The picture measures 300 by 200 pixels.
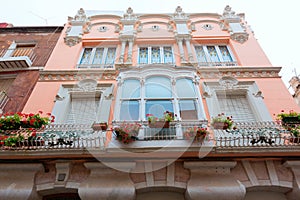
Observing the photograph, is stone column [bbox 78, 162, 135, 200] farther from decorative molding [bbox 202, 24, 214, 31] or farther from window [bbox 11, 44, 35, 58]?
decorative molding [bbox 202, 24, 214, 31]

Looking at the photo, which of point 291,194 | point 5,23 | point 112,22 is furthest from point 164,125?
point 5,23

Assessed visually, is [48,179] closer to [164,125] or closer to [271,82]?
[164,125]

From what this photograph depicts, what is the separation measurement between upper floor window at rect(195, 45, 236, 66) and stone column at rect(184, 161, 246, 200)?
18.6 feet

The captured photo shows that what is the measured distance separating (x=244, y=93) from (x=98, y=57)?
7.73 metres

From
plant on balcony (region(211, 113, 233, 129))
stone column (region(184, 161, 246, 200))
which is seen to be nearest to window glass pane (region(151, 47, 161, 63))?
plant on balcony (region(211, 113, 233, 129))

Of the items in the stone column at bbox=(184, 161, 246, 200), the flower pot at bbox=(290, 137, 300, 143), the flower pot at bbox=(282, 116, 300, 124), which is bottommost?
the stone column at bbox=(184, 161, 246, 200)

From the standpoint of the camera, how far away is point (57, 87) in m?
9.56

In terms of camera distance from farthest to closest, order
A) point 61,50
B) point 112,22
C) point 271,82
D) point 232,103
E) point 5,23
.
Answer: point 5,23 < point 112,22 < point 61,50 < point 271,82 < point 232,103

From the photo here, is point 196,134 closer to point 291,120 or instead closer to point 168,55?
point 291,120

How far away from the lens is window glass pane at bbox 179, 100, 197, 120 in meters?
7.75

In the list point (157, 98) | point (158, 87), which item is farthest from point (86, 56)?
point (157, 98)

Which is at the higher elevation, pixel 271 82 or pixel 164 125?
pixel 271 82

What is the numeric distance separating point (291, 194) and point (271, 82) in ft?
16.6

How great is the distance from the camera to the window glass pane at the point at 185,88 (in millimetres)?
8453
